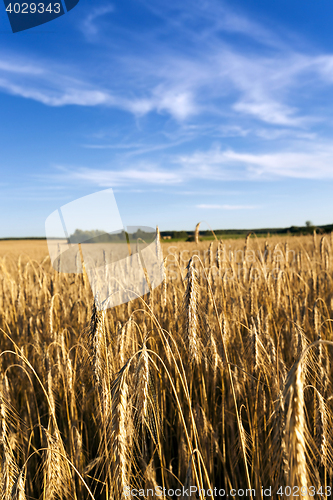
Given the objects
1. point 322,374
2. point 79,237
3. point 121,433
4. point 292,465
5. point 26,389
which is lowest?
point 26,389

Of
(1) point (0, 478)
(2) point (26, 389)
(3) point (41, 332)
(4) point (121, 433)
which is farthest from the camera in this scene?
(3) point (41, 332)

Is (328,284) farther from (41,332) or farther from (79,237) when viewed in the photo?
(41,332)

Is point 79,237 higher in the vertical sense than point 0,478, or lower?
higher

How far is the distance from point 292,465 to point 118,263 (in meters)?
4.21

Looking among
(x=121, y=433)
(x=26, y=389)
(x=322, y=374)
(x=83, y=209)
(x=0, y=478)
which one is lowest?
(x=26, y=389)

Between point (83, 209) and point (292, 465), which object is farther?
point (83, 209)

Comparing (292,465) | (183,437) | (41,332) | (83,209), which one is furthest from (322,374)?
(41,332)

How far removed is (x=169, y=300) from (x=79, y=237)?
994mm

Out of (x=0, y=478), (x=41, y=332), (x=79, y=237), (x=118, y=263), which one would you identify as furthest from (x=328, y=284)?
(x=0, y=478)

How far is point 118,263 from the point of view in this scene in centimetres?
467

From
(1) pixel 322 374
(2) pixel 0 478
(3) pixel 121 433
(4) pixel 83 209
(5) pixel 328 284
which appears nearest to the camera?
(3) pixel 121 433

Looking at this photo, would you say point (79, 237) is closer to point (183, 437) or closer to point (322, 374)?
point (183, 437)

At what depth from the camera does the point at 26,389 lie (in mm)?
2416

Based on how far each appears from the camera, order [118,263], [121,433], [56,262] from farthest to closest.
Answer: [118,263], [56,262], [121,433]
